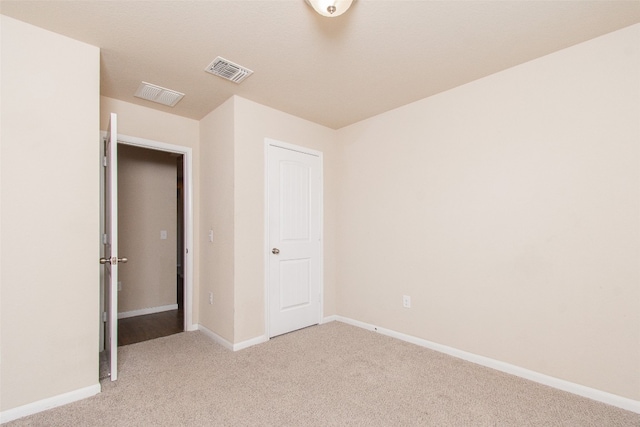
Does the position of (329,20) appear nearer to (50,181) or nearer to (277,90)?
(277,90)

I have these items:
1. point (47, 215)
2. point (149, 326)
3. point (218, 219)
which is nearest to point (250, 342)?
point (218, 219)

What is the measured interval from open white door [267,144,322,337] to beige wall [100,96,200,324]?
0.99 meters

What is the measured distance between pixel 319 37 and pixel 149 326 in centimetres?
372

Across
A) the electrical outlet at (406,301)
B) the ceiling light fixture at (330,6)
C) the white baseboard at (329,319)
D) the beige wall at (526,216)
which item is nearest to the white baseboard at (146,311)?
the white baseboard at (329,319)

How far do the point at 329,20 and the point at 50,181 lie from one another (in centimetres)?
215

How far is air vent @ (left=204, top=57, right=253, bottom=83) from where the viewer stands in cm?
241

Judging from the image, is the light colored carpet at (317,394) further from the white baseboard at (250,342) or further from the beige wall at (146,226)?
the beige wall at (146,226)

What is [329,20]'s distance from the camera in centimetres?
194

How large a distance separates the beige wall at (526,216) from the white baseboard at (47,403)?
8.67 ft

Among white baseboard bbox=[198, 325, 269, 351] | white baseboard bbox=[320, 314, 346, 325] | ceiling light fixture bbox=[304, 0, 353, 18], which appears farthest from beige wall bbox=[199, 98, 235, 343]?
ceiling light fixture bbox=[304, 0, 353, 18]

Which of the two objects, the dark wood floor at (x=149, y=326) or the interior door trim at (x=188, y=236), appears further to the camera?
the interior door trim at (x=188, y=236)

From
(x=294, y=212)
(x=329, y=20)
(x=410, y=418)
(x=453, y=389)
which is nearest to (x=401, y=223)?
(x=294, y=212)

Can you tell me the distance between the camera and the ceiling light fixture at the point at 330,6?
1651mm

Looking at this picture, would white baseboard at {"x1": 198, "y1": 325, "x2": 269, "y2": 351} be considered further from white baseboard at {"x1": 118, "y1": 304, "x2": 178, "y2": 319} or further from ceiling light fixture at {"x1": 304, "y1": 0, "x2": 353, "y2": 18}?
ceiling light fixture at {"x1": 304, "y1": 0, "x2": 353, "y2": 18}
